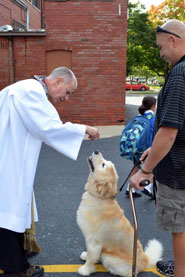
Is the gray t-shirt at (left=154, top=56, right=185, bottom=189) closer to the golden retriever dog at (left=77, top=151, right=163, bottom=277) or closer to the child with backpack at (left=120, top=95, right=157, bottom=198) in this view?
the golden retriever dog at (left=77, top=151, right=163, bottom=277)

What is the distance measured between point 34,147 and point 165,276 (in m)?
1.98

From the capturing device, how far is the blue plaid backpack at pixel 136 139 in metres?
4.38

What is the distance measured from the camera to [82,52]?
11125mm

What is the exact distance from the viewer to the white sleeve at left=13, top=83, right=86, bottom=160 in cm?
257

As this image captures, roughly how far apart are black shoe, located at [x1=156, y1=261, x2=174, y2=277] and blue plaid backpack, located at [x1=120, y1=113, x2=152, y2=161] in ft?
5.51

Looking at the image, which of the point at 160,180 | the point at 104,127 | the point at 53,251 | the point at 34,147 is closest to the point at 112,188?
the point at 160,180

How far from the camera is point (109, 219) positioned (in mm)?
2992

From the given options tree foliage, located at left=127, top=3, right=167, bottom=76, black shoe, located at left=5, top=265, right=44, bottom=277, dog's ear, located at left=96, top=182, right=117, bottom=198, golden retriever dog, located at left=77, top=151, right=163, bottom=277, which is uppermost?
tree foliage, located at left=127, top=3, right=167, bottom=76

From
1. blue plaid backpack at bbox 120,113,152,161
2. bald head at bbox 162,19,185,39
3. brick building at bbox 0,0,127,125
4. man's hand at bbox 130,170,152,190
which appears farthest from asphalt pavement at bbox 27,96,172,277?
brick building at bbox 0,0,127,125

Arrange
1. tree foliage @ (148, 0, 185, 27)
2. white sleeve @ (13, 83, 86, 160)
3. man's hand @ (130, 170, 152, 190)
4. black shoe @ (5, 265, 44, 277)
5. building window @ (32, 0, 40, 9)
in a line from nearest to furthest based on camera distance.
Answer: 1. man's hand @ (130, 170, 152, 190)
2. white sleeve @ (13, 83, 86, 160)
3. black shoe @ (5, 265, 44, 277)
4. building window @ (32, 0, 40, 9)
5. tree foliage @ (148, 0, 185, 27)

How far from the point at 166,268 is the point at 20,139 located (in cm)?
211

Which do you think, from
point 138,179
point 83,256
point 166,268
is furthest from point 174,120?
point 83,256

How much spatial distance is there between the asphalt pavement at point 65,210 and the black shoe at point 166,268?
130 mm

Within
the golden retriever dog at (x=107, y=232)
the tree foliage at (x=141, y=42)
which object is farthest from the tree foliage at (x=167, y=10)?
the golden retriever dog at (x=107, y=232)
